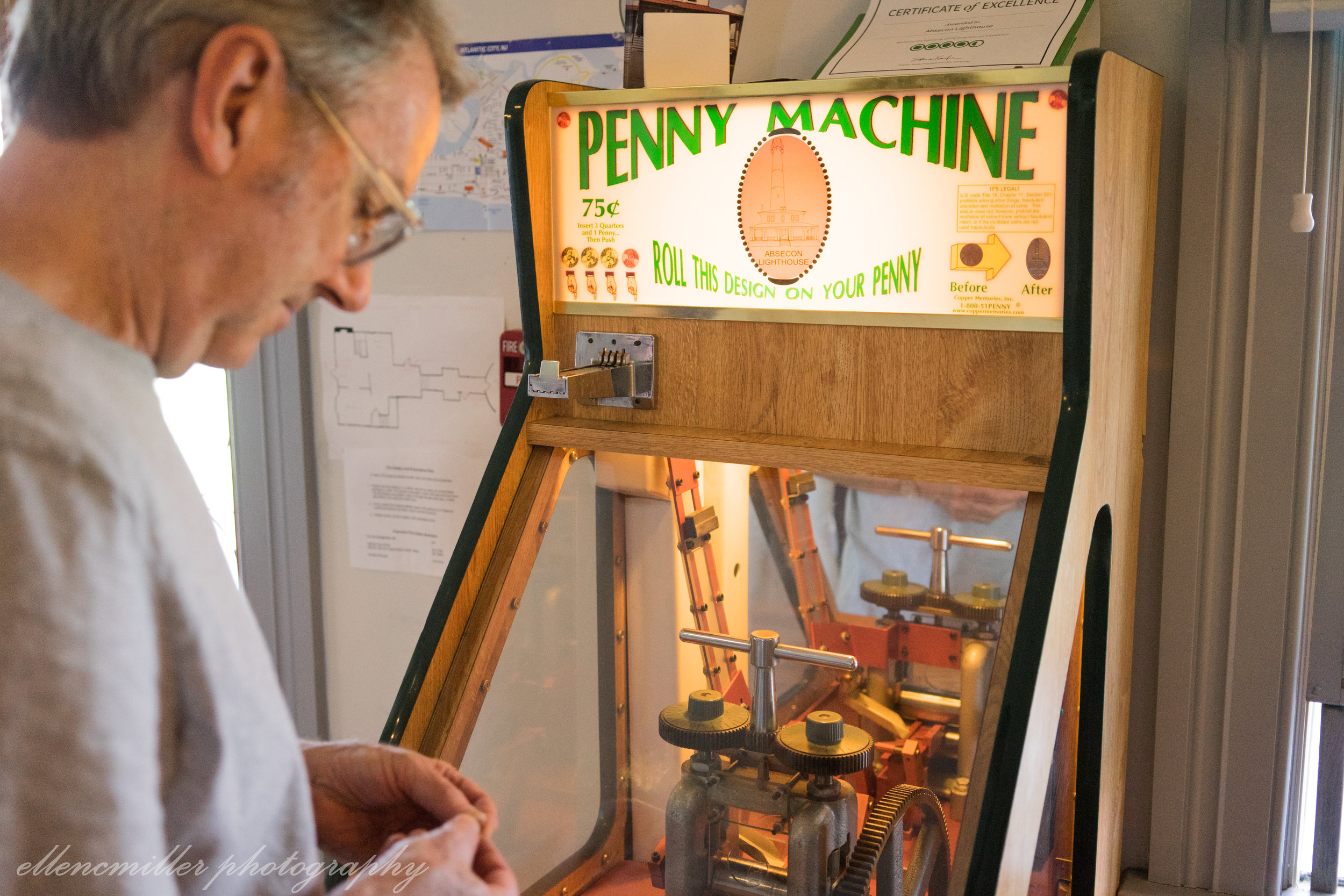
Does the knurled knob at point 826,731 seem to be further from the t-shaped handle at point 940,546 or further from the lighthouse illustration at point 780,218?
the lighthouse illustration at point 780,218

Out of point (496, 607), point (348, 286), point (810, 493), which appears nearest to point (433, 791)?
point (348, 286)

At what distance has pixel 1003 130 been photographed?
1.38 metres

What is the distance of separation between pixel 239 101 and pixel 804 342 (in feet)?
3.29

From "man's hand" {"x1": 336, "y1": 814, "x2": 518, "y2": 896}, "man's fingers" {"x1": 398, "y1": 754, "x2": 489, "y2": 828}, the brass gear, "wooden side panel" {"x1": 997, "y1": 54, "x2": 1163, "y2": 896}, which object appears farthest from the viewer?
the brass gear

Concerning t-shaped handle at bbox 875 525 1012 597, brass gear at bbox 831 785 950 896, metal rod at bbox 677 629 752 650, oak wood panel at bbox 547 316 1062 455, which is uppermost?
oak wood panel at bbox 547 316 1062 455

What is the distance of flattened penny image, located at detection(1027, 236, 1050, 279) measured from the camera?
1.38 m

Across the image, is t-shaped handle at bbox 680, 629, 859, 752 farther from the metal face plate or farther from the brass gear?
the metal face plate

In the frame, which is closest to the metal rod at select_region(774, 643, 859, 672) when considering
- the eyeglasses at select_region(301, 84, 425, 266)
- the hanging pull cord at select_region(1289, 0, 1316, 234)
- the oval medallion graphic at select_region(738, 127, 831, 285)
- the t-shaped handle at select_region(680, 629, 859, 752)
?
the t-shaped handle at select_region(680, 629, 859, 752)

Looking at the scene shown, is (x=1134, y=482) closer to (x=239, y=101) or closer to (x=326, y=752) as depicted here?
(x=326, y=752)

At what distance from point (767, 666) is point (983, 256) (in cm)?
66

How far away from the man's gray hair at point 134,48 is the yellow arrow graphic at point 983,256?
0.93m

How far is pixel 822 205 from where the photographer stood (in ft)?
4.98

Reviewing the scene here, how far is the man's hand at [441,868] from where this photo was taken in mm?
739

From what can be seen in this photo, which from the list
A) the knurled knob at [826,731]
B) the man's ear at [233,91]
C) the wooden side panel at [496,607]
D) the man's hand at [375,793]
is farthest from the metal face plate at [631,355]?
the man's ear at [233,91]
